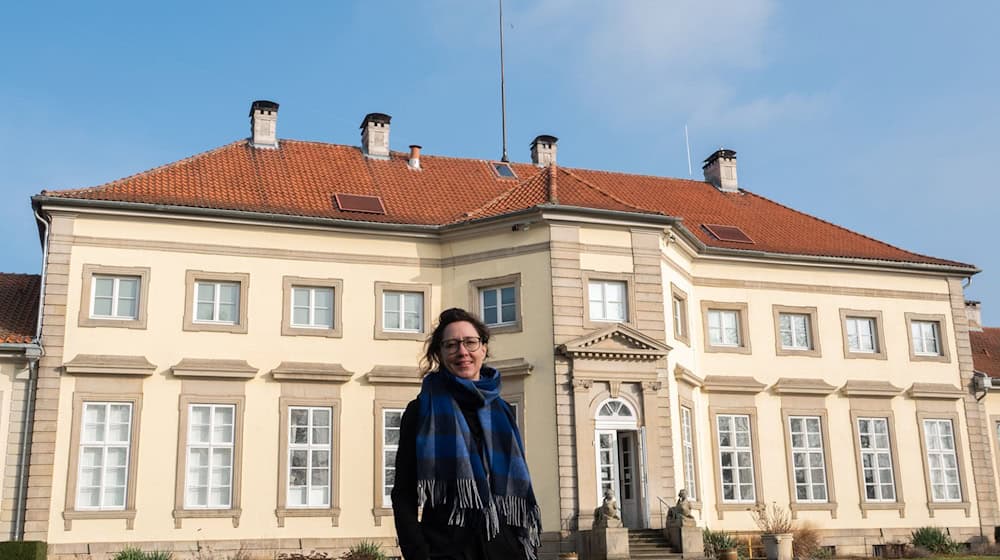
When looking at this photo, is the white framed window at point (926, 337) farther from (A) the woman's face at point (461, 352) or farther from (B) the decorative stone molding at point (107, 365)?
(A) the woman's face at point (461, 352)

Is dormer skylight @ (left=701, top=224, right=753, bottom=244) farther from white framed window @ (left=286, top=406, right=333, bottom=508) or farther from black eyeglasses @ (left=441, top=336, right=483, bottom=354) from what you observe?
black eyeglasses @ (left=441, top=336, right=483, bottom=354)

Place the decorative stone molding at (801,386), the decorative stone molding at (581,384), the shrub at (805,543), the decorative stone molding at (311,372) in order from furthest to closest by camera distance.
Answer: the decorative stone molding at (801,386)
the shrub at (805,543)
the decorative stone molding at (311,372)
the decorative stone molding at (581,384)

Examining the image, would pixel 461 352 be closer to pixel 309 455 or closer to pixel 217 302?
pixel 309 455

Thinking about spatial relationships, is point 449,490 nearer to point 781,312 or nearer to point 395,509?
point 395,509

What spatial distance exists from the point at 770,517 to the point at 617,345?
22.2 ft

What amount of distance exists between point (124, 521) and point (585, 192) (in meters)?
12.8

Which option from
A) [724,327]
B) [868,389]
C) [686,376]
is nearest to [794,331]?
[724,327]

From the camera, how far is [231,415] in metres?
22.3

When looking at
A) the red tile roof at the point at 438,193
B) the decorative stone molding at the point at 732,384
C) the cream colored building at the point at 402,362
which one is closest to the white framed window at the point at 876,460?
the cream colored building at the point at 402,362

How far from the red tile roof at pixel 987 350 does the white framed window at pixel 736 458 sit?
10.2 metres

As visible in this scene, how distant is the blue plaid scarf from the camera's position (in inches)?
166

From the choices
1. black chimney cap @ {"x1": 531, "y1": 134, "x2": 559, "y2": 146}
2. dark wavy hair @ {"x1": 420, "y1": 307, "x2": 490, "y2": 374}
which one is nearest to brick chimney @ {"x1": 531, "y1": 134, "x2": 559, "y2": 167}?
black chimney cap @ {"x1": 531, "y1": 134, "x2": 559, "y2": 146}

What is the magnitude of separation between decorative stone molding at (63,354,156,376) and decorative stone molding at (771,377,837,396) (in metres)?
15.7

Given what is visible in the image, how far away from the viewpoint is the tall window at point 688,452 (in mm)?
23759
